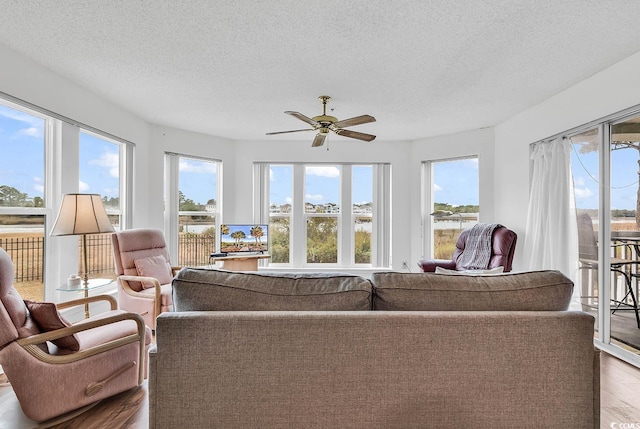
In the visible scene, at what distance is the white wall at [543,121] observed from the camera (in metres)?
2.66

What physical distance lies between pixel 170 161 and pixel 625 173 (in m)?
5.22

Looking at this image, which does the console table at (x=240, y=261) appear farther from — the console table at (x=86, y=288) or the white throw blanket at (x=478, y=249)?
the white throw blanket at (x=478, y=249)

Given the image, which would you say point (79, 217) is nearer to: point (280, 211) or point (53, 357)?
point (53, 357)

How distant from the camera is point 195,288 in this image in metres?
1.34

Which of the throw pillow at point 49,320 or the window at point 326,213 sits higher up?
the window at point 326,213

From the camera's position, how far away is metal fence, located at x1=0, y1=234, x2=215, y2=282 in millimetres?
2814

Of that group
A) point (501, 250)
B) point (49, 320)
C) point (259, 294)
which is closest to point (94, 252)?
point (49, 320)

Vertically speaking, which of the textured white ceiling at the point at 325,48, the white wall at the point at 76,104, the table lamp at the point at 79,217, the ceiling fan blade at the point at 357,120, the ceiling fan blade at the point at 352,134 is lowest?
the table lamp at the point at 79,217

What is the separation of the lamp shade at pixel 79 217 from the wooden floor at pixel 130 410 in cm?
110

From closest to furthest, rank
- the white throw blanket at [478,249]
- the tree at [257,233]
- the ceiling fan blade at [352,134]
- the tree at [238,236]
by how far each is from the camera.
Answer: the ceiling fan blade at [352,134], the white throw blanket at [478,249], the tree at [238,236], the tree at [257,233]

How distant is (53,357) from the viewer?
1.67 m

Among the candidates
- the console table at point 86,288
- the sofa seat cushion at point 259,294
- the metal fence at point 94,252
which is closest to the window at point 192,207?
the metal fence at point 94,252

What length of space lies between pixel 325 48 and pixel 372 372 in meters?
2.22

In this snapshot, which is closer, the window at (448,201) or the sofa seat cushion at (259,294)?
the sofa seat cushion at (259,294)
